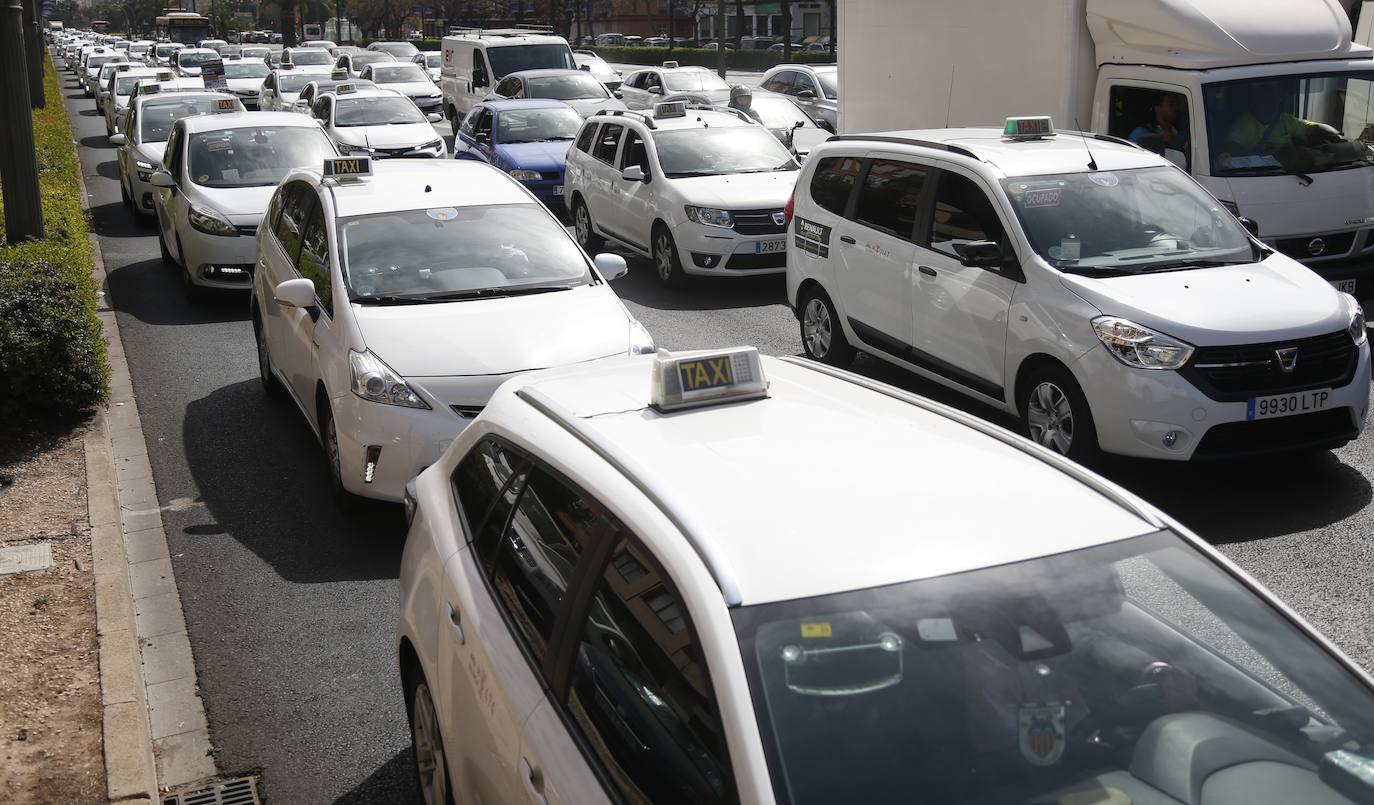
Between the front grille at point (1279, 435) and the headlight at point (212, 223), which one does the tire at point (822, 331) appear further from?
the headlight at point (212, 223)

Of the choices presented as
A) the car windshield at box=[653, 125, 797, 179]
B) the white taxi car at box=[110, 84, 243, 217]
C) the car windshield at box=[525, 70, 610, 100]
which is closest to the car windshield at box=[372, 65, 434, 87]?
the car windshield at box=[525, 70, 610, 100]

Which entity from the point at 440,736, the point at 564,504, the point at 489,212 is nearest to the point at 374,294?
the point at 489,212

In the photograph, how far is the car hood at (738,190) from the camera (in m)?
13.9

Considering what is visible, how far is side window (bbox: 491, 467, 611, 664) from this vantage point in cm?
325

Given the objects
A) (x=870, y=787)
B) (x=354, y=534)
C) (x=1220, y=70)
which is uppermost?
(x=1220, y=70)

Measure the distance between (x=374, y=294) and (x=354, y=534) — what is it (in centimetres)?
140

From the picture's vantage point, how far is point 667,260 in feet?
47.7

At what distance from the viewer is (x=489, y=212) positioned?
8859mm

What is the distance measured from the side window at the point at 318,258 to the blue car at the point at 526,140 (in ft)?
32.1

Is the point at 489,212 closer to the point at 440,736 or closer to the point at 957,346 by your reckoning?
the point at 957,346

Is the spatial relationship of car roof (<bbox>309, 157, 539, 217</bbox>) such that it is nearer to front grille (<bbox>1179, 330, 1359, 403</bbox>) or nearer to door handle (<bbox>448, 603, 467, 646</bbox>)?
front grille (<bbox>1179, 330, 1359, 403</bbox>)

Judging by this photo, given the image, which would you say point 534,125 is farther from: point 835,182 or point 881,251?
point 881,251

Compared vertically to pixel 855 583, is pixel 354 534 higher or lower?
lower

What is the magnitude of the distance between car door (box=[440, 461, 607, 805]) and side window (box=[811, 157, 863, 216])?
6629mm
